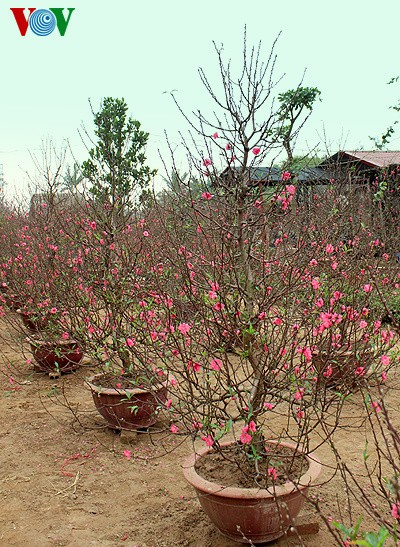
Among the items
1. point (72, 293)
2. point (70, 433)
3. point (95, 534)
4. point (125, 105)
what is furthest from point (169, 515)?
point (125, 105)

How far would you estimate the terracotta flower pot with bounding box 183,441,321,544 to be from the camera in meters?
2.77

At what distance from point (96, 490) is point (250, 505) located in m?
1.43

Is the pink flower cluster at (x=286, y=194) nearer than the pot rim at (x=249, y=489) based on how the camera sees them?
No

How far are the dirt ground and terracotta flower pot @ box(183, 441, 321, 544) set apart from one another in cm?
16

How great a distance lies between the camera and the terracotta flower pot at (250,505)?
2.77m

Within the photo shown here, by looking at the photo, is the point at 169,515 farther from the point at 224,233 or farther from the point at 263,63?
the point at 263,63

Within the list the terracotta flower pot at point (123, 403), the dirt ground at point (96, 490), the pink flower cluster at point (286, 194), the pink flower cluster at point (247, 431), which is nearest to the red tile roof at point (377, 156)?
the dirt ground at point (96, 490)

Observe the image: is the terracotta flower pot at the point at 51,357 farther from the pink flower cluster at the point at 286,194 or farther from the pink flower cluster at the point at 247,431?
the pink flower cluster at the point at 247,431

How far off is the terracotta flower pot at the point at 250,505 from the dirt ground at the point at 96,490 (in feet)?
0.53

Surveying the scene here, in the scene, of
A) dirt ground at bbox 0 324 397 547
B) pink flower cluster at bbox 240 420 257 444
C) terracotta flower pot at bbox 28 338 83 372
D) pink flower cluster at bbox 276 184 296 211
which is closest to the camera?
pink flower cluster at bbox 240 420 257 444

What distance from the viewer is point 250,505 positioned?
9.20ft

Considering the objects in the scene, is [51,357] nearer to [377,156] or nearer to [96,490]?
[96,490]

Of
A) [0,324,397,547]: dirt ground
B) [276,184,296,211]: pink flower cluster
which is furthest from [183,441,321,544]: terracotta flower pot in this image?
[276,184,296,211]: pink flower cluster

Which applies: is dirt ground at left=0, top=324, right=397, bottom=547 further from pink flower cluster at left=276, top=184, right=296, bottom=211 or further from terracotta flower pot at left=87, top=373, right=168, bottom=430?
pink flower cluster at left=276, top=184, right=296, bottom=211
